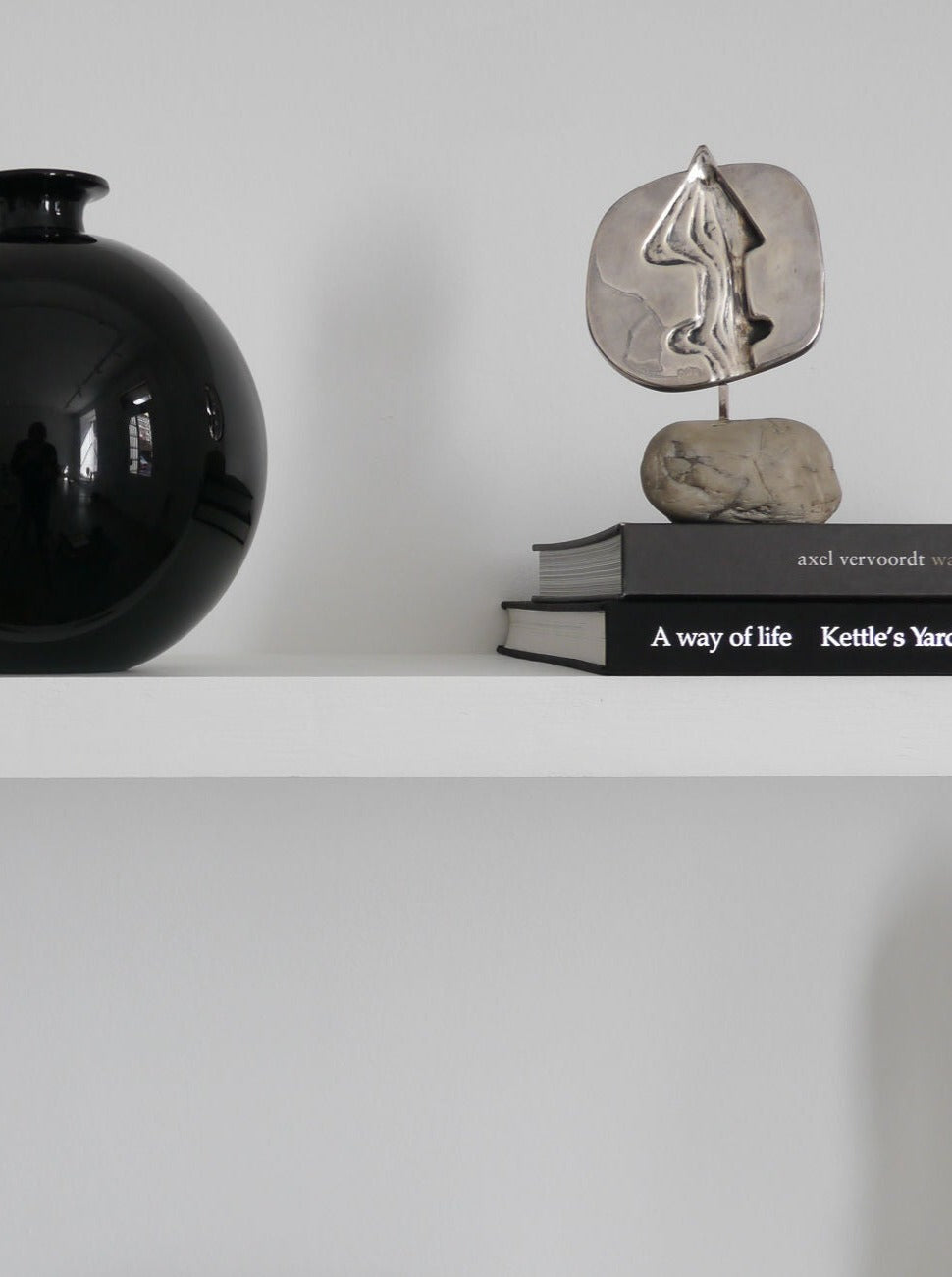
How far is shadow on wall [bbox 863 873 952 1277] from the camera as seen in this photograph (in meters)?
0.92

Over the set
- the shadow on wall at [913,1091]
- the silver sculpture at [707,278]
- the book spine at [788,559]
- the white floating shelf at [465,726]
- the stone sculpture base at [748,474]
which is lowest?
the shadow on wall at [913,1091]

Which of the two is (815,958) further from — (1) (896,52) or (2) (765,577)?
(1) (896,52)

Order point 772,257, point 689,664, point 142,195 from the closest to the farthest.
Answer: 1. point 689,664
2. point 772,257
3. point 142,195

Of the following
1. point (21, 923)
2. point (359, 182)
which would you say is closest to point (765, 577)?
point (359, 182)

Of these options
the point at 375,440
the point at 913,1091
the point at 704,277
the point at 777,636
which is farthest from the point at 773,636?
the point at 913,1091

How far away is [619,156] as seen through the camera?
904mm

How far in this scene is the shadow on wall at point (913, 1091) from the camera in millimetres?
918

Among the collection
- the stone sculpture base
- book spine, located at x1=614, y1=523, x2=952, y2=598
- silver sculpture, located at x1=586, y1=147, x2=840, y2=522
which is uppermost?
silver sculpture, located at x1=586, y1=147, x2=840, y2=522

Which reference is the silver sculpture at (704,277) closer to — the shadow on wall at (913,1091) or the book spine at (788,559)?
the book spine at (788,559)

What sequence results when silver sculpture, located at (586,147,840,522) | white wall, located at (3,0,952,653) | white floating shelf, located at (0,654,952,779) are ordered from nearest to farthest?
white floating shelf, located at (0,654,952,779), silver sculpture, located at (586,147,840,522), white wall, located at (3,0,952,653)

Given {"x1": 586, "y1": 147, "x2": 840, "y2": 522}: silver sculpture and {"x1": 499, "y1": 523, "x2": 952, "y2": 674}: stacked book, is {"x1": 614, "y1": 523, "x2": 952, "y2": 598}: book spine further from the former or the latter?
{"x1": 586, "y1": 147, "x2": 840, "y2": 522}: silver sculpture

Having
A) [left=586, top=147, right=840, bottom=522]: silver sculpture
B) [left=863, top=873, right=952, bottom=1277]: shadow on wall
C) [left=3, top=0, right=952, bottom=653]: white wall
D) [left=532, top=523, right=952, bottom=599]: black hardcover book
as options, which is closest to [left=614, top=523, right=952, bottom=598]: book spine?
[left=532, top=523, right=952, bottom=599]: black hardcover book

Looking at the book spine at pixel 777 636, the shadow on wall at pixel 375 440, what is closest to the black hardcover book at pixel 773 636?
the book spine at pixel 777 636

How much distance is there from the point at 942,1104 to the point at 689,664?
1.82ft
